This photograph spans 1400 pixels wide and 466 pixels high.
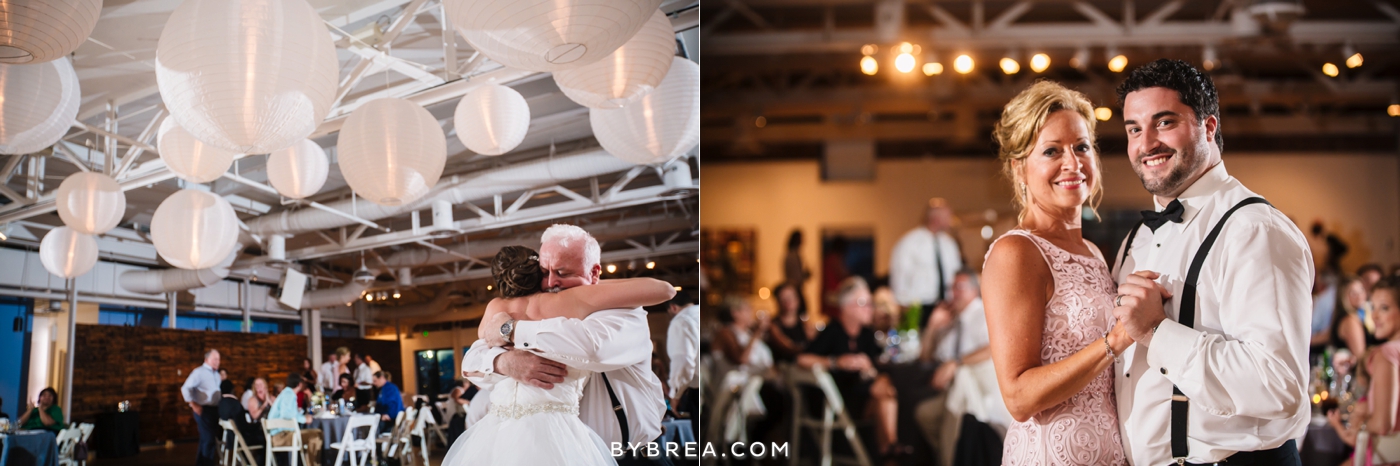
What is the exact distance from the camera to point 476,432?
8.95 feet

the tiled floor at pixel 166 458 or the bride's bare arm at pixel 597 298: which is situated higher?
the bride's bare arm at pixel 597 298

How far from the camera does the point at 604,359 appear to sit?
2.58m

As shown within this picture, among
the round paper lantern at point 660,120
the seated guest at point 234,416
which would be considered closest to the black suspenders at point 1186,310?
the round paper lantern at point 660,120

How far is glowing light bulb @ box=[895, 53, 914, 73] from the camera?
25.4 ft

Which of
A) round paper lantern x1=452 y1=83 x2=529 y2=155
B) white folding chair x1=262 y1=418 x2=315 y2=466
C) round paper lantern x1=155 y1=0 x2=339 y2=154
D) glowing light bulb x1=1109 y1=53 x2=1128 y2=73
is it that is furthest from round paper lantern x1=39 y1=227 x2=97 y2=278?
glowing light bulb x1=1109 y1=53 x2=1128 y2=73

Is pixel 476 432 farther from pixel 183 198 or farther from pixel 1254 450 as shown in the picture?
pixel 1254 450

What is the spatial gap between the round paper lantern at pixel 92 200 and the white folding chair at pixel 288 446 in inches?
38.6

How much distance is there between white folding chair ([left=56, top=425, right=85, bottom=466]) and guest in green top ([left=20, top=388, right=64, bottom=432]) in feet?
0.10

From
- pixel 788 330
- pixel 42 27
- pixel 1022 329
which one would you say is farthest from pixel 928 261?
pixel 42 27

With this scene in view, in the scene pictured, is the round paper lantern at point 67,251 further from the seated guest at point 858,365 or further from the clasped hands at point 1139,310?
the seated guest at point 858,365

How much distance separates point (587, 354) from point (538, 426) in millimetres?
258

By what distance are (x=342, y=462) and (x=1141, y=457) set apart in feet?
8.87

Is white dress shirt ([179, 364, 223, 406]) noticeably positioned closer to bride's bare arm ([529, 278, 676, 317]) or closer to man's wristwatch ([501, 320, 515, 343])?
bride's bare arm ([529, 278, 676, 317])

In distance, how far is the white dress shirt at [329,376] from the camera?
321 cm
